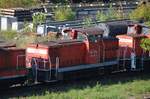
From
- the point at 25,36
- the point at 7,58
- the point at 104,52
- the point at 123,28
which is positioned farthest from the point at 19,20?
the point at 7,58

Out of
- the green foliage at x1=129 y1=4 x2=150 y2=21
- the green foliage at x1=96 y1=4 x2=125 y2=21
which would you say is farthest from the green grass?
the green foliage at x1=129 y1=4 x2=150 y2=21

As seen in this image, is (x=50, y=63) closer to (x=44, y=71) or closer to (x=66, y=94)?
(x=44, y=71)

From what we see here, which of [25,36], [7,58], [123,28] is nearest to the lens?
[7,58]

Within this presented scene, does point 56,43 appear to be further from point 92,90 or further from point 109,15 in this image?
point 109,15

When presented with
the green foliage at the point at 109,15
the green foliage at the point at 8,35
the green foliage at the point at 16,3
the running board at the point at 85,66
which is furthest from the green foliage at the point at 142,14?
the running board at the point at 85,66

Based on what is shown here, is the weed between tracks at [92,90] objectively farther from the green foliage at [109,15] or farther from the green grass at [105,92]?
the green foliage at [109,15]

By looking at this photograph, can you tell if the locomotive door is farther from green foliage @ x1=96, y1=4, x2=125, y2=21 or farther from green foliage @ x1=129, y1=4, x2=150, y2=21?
green foliage @ x1=129, y1=4, x2=150, y2=21

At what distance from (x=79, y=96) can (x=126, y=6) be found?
3239 cm

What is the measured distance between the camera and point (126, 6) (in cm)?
4816

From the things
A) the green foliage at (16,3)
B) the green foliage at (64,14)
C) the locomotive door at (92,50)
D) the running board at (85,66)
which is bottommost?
the running board at (85,66)

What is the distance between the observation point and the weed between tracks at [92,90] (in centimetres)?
1720

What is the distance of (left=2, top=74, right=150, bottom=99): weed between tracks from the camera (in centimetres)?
1720

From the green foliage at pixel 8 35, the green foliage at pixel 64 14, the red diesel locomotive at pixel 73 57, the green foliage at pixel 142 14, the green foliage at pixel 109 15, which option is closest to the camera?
the red diesel locomotive at pixel 73 57

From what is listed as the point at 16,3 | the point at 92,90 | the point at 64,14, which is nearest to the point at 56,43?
the point at 92,90
